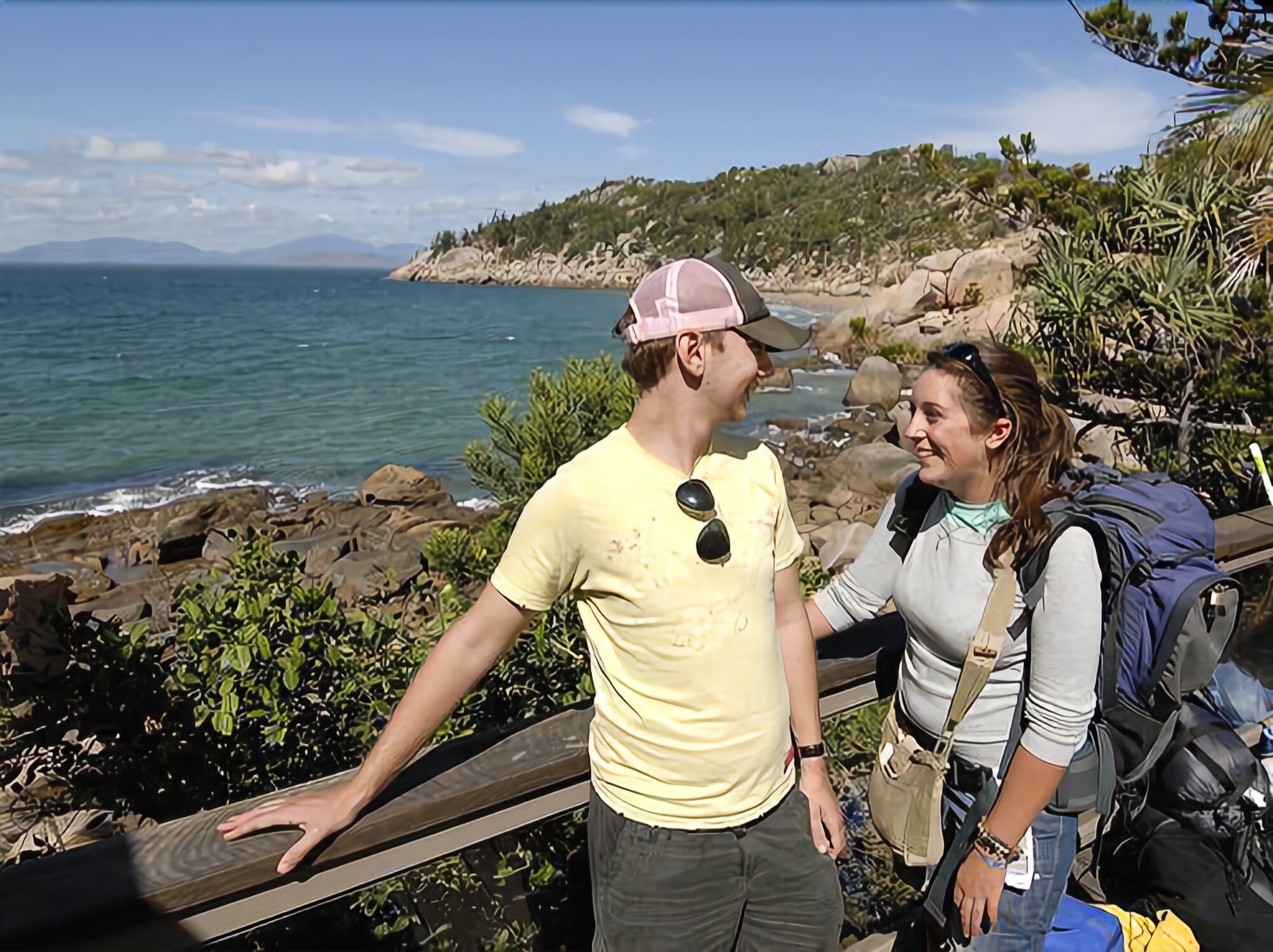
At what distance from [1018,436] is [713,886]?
0.96 meters

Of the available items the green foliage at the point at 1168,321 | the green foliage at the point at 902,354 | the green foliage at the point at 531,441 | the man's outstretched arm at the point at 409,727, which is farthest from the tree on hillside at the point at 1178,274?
the green foliage at the point at 902,354

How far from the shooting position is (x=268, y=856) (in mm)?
1359

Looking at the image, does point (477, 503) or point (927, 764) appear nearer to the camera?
point (927, 764)

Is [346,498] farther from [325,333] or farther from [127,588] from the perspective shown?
[325,333]

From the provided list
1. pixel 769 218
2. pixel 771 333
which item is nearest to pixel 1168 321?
pixel 771 333

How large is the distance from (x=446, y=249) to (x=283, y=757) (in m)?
155

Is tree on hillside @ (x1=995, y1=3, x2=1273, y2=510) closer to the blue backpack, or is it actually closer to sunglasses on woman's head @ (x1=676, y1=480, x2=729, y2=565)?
the blue backpack

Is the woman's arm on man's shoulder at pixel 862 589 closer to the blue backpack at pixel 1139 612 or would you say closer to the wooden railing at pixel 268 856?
the blue backpack at pixel 1139 612

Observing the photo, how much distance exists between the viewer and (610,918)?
162cm

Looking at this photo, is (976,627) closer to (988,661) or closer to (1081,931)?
(988,661)

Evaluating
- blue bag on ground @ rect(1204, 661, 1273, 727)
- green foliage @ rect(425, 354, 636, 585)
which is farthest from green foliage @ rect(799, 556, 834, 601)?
blue bag on ground @ rect(1204, 661, 1273, 727)

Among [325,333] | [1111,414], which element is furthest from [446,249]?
[1111,414]

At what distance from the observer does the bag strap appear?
5.79 feet

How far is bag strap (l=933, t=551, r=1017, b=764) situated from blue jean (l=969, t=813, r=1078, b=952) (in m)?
0.28
